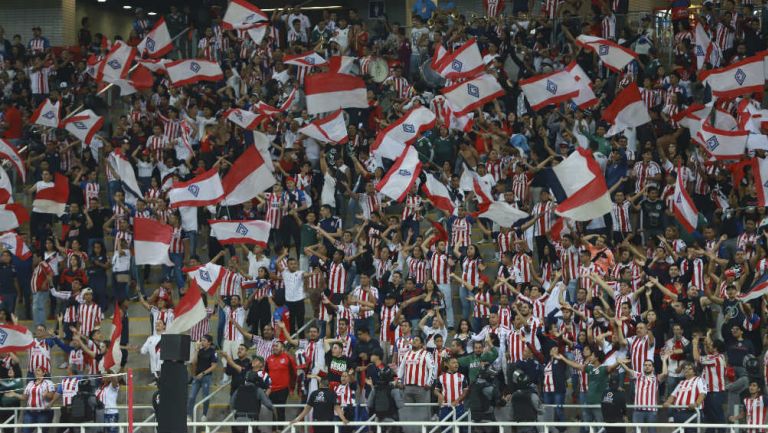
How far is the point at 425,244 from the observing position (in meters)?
27.8

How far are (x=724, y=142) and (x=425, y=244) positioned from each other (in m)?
5.78

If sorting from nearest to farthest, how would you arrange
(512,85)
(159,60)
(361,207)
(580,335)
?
(580,335) → (361,207) → (512,85) → (159,60)

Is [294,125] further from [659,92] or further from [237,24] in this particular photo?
[659,92]

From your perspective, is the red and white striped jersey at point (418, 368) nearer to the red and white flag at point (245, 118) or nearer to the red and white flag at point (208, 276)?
the red and white flag at point (208, 276)

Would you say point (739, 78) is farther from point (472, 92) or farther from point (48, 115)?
point (48, 115)

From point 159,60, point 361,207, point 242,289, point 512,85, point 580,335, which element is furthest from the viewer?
point 159,60

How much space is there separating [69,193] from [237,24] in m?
5.72

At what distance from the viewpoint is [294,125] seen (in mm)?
31922

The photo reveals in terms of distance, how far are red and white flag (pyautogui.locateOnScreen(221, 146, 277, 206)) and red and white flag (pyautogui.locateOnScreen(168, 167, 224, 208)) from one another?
21 cm

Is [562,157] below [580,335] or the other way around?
the other way around

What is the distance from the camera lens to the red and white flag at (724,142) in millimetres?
28453

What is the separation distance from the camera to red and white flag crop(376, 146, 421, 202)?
28359mm

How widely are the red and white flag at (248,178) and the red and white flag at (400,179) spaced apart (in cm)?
206

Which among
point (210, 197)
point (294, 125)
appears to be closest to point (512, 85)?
point (294, 125)
